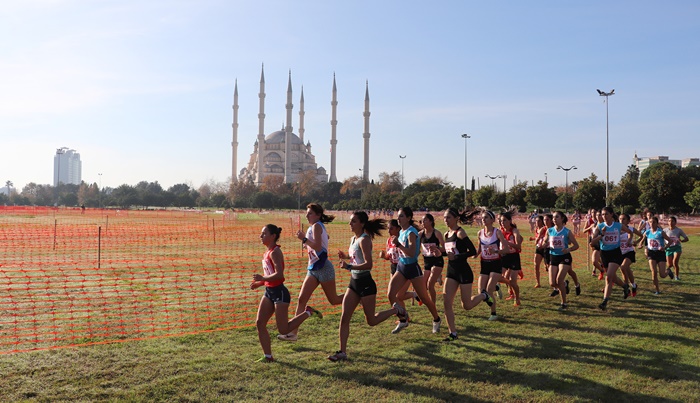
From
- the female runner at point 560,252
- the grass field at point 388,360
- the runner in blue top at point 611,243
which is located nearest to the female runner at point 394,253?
the grass field at point 388,360

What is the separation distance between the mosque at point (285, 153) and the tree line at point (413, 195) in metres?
9.69

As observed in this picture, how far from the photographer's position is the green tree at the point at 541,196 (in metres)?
57.5

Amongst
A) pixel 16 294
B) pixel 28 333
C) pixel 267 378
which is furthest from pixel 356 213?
pixel 16 294

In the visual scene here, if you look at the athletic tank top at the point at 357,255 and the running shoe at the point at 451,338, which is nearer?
the athletic tank top at the point at 357,255

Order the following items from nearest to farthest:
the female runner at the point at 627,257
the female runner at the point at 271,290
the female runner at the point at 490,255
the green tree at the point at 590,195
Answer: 1. the female runner at the point at 271,290
2. the female runner at the point at 490,255
3. the female runner at the point at 627,257
4. the green tree at the point at 590,195

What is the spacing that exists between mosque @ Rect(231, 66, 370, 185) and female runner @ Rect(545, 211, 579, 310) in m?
115

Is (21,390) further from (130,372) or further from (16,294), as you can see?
(16,294)

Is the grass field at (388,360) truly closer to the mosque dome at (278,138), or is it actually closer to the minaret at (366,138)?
the minaret at (366,138)

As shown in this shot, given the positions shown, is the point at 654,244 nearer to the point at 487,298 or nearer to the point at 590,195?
the point at 487,298

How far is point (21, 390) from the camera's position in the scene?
5.30m

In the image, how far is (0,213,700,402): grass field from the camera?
17.5 ft

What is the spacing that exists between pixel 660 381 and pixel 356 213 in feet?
11.6

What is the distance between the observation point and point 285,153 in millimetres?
142625

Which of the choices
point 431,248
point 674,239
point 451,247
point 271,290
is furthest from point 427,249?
point 674,239
